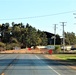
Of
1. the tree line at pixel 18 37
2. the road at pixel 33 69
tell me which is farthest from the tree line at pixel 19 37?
the road at pixel 33 69

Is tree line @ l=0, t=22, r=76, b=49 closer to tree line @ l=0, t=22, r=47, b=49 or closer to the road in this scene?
tree line @ l=0, t=22, r=47, b=49

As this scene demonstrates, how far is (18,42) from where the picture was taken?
496ft

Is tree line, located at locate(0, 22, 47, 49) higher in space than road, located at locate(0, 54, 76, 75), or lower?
higher

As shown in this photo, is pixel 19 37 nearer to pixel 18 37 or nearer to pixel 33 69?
pixel 18 37

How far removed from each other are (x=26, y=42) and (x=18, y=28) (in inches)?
424

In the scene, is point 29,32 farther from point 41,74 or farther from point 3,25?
point 41,74

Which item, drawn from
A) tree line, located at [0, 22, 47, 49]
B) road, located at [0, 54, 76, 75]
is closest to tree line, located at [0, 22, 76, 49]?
tree line, located at [0, 22, 47, 49]

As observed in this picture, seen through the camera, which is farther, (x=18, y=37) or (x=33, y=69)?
(x=18, y=37)

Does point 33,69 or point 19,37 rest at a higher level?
point 19,37

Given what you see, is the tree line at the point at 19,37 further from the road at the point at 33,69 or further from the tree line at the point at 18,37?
the road at the point at 33,69

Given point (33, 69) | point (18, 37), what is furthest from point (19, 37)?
point (33, 69)

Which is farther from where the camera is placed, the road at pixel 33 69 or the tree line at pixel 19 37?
the tree line at pixel 19 37

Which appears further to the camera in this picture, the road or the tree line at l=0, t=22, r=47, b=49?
the tree line at l=0, t=22, r=47, b=49

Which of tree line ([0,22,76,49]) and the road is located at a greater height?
tree line ([0,22,76,49])
